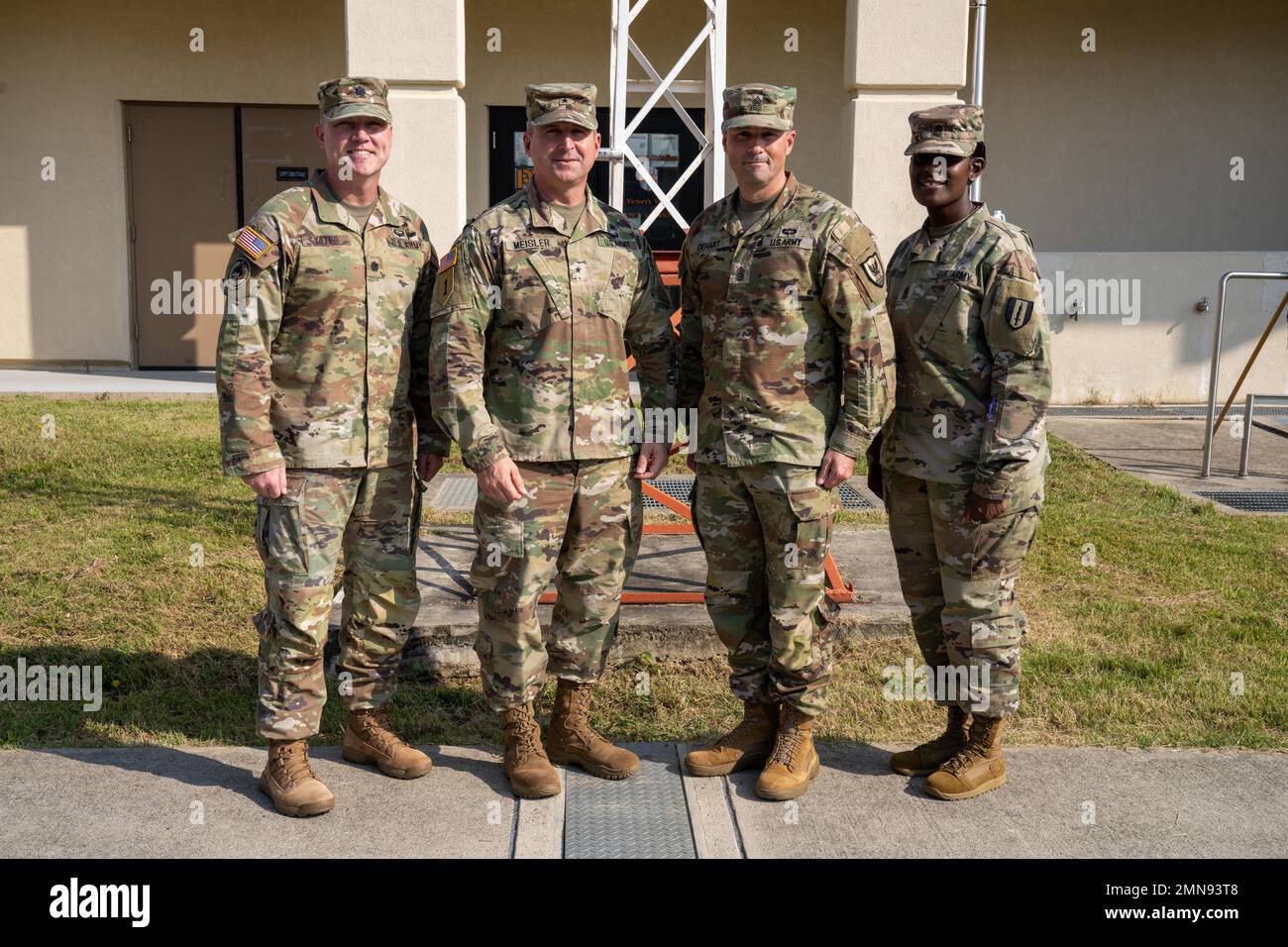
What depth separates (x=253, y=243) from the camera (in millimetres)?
3520

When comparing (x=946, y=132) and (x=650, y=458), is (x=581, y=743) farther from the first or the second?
(x=946, y=132)

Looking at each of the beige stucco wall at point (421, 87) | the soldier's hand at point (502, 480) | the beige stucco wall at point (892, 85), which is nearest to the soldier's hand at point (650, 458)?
the soldier's hand at point (502, 480)

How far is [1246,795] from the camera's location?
3.80 m

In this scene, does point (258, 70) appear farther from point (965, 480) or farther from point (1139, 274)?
point (965, 480)

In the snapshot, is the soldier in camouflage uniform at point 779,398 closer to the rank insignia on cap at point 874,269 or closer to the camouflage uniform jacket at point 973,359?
the rank insignia on cap at point 874,269

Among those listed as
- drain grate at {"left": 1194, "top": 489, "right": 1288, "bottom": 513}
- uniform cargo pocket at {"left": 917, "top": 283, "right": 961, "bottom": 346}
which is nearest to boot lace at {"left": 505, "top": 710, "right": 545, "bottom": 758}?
uniform cargo pocket at {"left": 917, "top": 283, "right": 961, "bottom": 346}

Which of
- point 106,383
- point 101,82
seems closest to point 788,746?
point 106,383

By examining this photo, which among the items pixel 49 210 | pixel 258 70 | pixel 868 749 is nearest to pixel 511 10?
pixel 258 70

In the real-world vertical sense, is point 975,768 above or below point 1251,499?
below

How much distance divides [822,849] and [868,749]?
78cm

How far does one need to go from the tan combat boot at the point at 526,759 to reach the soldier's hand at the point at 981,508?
1.48 meters

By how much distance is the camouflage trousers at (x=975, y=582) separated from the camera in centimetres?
368

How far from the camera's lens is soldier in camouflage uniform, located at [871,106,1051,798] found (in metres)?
3.60

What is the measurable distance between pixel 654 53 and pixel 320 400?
29.0 feet
